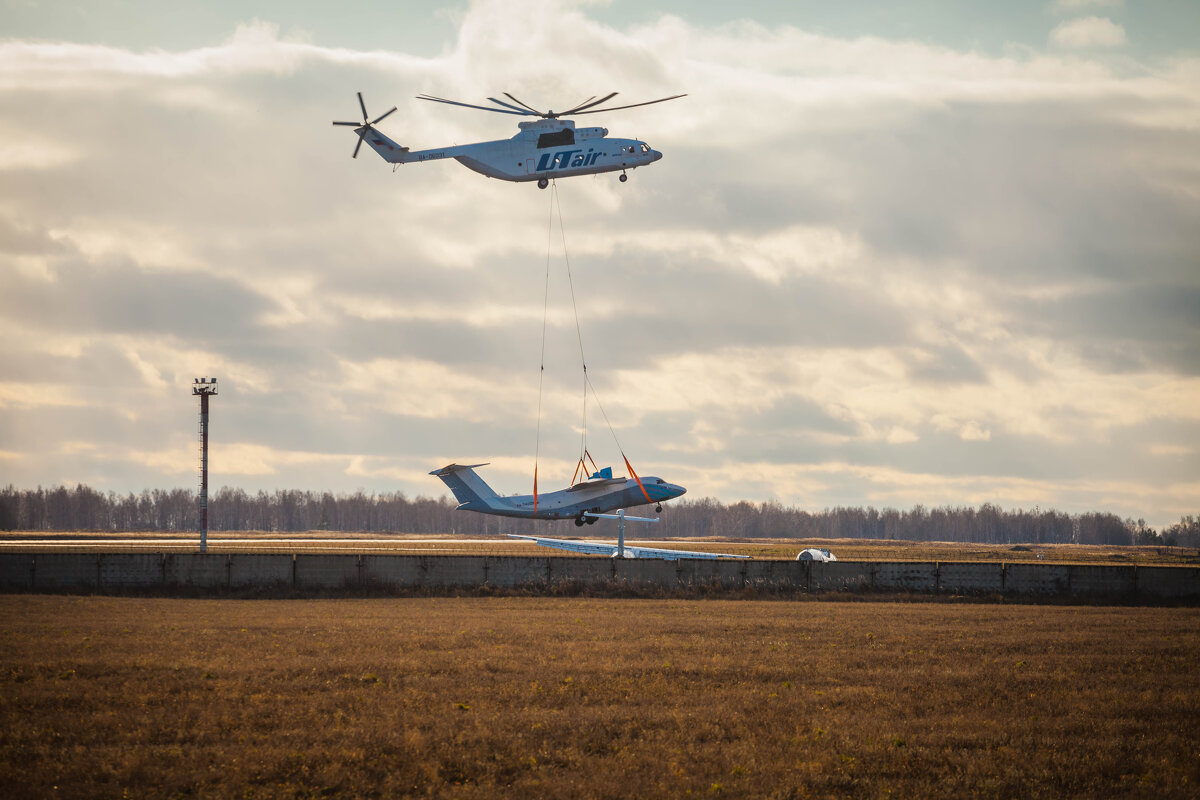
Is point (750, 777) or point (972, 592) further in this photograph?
point (972, 592)

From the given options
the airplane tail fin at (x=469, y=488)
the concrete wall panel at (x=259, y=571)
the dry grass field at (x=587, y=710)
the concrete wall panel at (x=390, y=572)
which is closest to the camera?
the dry grass field at (x=587, y=710)

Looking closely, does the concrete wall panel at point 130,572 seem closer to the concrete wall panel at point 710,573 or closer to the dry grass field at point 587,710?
the dry grass field at point 587,710

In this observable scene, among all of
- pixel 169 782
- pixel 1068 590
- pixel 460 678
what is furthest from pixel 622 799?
pixel 1068 590

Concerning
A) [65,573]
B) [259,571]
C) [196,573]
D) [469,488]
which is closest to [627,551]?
[469,488]

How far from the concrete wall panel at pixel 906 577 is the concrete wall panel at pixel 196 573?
27.0 m

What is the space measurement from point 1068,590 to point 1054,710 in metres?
27.0

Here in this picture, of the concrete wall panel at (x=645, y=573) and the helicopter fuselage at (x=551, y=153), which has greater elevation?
the helicopter fuselage at (x=551, y=153)

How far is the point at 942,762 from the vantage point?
15102 mm

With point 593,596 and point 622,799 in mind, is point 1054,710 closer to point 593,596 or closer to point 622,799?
point 622,799

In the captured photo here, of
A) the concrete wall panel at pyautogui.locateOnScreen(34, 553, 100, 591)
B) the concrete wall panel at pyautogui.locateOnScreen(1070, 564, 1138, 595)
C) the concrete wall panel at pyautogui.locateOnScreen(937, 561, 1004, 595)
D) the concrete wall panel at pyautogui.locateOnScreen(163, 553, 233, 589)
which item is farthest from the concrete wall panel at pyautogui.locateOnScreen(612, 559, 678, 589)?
the concrete wall panel at pyautogui.locateOnScreen(34, 553, 100, 591)

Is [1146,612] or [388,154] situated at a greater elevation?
[388,154]

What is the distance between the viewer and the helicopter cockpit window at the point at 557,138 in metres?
37.5

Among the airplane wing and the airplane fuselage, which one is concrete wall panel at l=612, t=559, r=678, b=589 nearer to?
the airplane fuselage

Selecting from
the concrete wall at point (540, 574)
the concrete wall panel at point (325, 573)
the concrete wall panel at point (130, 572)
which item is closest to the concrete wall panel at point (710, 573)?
the concrete wall at point (540, 574)
